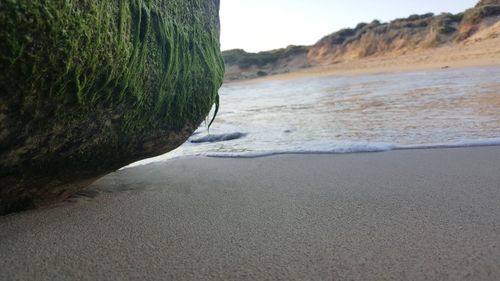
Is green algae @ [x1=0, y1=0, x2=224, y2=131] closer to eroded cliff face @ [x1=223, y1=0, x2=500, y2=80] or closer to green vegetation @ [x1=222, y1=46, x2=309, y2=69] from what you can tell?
eroded cliff face @ [x1=223, y1=0, x2=500, y2=80]

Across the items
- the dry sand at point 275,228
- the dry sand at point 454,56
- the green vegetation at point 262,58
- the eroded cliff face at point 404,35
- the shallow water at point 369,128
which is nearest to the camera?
the dry sand at point 275,228

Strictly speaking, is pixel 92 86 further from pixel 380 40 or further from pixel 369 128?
pixel 380 40

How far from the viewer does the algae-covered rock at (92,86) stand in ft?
3.83

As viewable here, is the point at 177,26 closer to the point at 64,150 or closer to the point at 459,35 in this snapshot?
the point at 64,150

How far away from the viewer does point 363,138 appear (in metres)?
3.65

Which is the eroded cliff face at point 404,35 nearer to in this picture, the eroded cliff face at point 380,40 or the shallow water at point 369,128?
the eroded cliff face at point 380,40

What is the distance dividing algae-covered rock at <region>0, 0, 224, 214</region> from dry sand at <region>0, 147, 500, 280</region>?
23 cm

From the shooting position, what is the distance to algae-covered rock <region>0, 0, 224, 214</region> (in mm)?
1168

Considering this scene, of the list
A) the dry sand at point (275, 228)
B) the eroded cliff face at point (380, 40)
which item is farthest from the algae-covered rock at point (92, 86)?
the eroded cliff face at point (380, 40)

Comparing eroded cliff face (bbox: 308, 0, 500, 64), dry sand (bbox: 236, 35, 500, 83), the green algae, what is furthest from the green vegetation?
the green algae

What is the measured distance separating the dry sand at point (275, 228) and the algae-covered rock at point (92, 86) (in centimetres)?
23

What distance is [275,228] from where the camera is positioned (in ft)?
5.28

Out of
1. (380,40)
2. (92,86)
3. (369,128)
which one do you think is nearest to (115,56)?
(92,86)

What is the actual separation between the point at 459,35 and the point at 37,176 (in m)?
25.7
